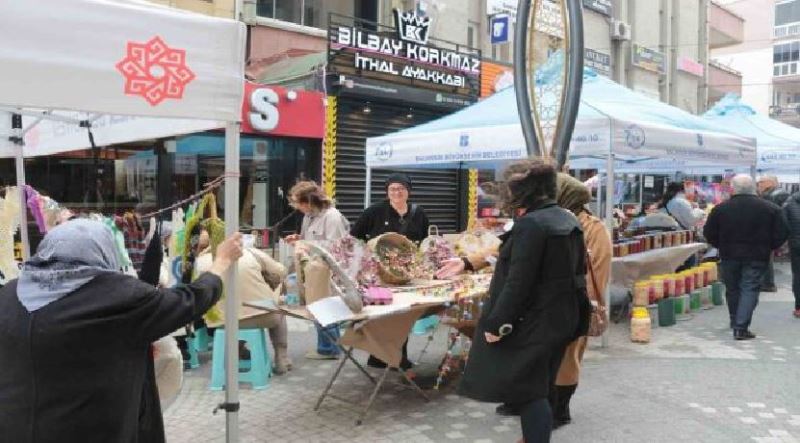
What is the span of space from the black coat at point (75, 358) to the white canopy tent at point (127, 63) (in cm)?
83

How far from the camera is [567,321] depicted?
336cm

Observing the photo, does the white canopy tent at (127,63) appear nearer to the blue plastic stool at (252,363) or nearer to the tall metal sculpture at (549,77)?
the blue plastic stool at (252,363)

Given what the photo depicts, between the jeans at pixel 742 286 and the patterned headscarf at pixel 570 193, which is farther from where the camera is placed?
the jeans at pixel 742 286

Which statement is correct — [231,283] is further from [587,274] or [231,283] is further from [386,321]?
[587,274]

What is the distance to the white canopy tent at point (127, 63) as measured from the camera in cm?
252

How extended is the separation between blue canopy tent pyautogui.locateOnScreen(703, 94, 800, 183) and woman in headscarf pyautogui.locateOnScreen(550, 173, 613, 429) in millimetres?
8785

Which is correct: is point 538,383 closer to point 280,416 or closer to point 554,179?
point 554,179

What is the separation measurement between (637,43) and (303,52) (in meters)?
15.1

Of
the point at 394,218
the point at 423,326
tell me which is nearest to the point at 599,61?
the point at 423,326

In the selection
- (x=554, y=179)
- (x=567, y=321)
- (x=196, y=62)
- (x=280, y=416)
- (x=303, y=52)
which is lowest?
(x=280, y=416)

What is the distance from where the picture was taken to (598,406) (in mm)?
4793

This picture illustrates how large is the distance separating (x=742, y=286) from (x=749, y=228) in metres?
0.58

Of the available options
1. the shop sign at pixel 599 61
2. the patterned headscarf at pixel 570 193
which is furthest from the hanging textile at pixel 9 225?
the shop sign at pixel 599 61

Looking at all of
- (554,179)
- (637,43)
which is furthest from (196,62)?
(637,43)
